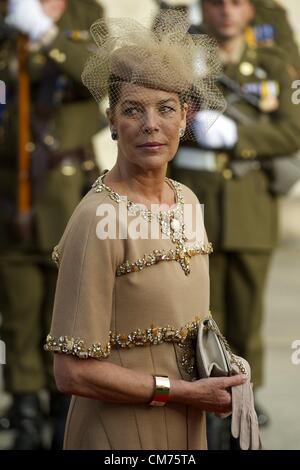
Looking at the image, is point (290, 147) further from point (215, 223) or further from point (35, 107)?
point (35, 107)

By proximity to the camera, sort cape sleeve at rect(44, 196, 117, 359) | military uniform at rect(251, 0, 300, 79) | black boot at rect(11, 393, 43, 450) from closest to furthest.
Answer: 1. cape sleeve at rect(44, 196, 117, 359)
2. black boot at rect(11, 393, 43, 450)
3. military uniform at rect(251, 0, 300, 79)

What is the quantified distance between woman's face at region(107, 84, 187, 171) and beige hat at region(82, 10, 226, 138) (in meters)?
0.02

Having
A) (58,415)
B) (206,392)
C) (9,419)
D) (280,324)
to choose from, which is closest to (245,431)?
(206,392)

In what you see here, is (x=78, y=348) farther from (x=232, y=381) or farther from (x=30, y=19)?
(x=30, y=19)

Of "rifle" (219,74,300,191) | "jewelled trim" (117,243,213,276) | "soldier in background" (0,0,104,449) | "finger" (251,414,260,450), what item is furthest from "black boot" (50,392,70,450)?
"jewelled trim" (117,243,213,276)

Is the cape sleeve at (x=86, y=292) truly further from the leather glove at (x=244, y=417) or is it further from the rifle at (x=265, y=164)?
the rifle at (x=265, y=164)

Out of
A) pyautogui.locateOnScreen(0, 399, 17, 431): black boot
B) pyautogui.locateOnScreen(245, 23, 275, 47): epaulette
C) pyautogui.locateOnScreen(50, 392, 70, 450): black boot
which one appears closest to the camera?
pyautogui.locateOnScreen(50, 392, 70, 450): black boot

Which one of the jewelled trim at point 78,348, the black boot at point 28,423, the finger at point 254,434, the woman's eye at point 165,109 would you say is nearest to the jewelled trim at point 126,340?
the jewelled trim at point 78,348

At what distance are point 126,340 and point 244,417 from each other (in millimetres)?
308

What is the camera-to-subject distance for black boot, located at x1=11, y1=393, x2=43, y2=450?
493 cm

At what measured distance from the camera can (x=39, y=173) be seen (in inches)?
207

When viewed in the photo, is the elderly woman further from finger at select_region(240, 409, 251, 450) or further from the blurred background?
the blurred background

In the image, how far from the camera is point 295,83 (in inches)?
209
